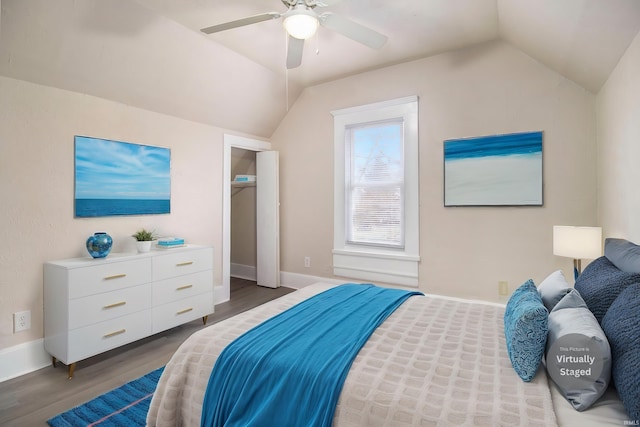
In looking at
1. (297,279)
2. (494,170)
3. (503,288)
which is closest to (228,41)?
(494,170)

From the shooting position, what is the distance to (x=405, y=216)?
3.65 m

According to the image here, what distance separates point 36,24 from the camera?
2.19m

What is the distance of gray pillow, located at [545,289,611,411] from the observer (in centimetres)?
106

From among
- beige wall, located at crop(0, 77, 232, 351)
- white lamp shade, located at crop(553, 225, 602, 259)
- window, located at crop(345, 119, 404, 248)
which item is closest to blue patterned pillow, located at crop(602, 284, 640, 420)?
white lamp shade, located at crop(553, 225, 602, 259)

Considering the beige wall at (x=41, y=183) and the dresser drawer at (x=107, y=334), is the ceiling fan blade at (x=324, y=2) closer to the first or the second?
the beige wall at (x=41, y=183)

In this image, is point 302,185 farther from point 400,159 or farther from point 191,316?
point 191,316

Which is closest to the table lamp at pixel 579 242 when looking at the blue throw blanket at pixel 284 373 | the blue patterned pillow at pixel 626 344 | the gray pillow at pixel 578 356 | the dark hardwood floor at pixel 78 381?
the blue patterned pillow at pixel 626 344

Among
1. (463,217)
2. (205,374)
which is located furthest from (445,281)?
(205,374)

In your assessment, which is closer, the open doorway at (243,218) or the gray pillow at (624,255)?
the gray pillow at (624,255)

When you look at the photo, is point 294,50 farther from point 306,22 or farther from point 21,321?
point 21,321

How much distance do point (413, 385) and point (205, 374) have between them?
2.83ft

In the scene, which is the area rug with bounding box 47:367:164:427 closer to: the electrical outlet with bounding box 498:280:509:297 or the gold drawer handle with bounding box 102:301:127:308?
the gold drawer handle with bounding box 102:301:127:308

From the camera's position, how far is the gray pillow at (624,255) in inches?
56.6

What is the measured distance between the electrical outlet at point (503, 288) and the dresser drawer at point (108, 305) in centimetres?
320
